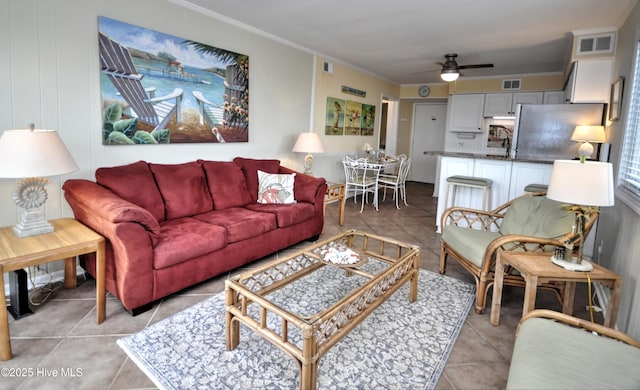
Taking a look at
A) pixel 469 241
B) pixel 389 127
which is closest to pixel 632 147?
pixel 469 241

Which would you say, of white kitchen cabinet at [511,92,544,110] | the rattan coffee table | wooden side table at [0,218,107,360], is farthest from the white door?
wooden side table at [0,218,107,360]

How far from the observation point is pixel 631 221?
2.25 metres

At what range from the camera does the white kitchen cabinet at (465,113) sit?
679 centimetres

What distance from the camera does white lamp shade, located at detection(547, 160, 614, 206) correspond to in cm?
189

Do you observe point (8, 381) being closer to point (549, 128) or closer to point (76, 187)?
point (76, 187)

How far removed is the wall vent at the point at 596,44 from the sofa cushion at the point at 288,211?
11.5 ft

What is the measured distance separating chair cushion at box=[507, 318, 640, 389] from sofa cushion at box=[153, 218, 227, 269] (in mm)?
2068

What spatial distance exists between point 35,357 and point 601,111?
5.48 m

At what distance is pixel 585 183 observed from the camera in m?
1.92

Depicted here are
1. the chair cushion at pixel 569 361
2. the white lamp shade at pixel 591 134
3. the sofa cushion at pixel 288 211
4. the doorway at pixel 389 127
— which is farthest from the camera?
the doorway at pixel 389 127

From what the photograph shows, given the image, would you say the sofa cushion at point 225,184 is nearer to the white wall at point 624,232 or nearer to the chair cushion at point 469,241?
the chair cushion at point 469,241

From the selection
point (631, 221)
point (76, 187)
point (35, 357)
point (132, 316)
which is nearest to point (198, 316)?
point (132, 316)

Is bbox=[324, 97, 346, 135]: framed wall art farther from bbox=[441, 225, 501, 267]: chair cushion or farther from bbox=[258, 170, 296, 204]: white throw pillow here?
bbox=[441, 225, 501, 267]: chair cushion

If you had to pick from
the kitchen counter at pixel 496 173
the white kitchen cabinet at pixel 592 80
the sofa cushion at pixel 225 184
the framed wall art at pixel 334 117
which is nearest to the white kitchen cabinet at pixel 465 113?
the framed wall art at pixel 334 117
